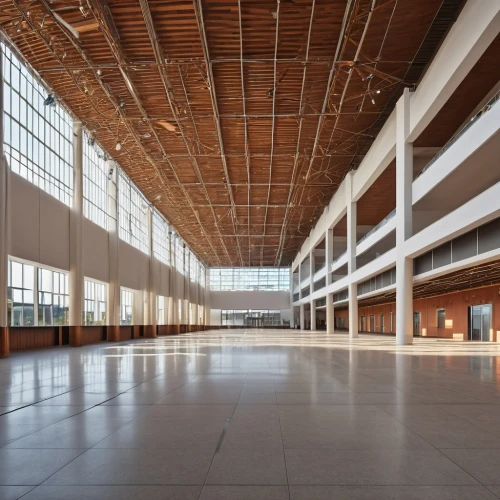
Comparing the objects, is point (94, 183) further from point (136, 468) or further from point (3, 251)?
point (136, 468)

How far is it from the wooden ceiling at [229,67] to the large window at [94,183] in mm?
873

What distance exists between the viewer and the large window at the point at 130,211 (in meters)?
43.0

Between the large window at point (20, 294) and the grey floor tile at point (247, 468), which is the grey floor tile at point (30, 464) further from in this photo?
the large window at point (20, 294)

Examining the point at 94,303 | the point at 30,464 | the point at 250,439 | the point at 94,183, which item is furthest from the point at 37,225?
the point at 30,464

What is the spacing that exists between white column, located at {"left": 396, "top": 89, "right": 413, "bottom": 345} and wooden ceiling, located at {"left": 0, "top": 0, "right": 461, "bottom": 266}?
169cm

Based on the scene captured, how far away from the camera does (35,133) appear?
1061 inches

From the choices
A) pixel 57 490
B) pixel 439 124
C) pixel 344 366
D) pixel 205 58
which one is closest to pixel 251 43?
pixel 205 58

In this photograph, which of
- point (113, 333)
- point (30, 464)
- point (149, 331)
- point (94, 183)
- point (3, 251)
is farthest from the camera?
point (149, 331)

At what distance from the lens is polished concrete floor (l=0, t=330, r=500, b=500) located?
4660 millimetres

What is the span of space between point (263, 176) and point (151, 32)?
2366 centimetres

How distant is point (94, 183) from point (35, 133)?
9.49 metres

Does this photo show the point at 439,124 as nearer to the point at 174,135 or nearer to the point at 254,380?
the point at 174,135

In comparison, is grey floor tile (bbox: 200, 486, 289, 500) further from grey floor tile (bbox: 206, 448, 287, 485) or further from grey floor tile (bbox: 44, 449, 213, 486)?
grey floor tile (bbox: 44, 449, 213, 486)

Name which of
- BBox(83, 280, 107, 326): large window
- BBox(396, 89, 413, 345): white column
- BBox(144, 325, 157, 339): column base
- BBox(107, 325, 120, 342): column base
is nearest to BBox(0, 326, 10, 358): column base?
BBox(83, 280, 107, 326): large window
